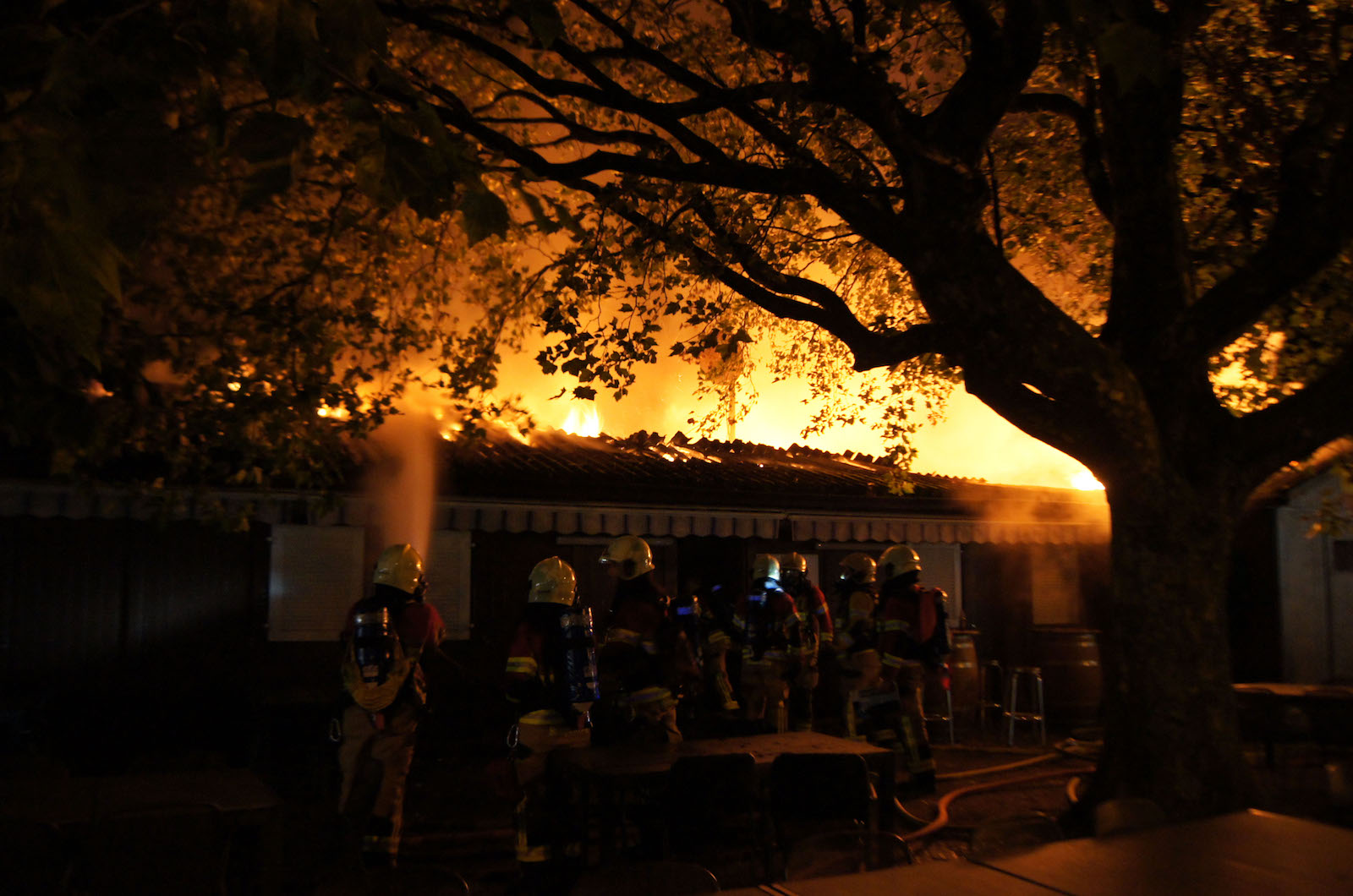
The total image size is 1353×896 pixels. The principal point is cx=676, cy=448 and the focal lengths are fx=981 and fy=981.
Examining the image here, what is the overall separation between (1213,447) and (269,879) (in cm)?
630

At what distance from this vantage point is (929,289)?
662 centimetres

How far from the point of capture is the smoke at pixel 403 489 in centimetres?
964

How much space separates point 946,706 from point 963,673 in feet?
1.60

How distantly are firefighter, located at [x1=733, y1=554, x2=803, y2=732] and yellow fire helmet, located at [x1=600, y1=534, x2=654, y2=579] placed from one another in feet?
11.7

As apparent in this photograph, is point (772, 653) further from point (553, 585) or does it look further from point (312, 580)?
point (312, 580)

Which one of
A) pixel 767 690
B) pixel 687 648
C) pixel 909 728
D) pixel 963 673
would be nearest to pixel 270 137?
pixel 687 648

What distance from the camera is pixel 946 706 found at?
12695mm

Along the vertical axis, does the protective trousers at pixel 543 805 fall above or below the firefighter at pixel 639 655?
below

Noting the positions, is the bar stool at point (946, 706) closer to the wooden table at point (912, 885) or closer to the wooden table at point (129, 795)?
the wooden table at point (912, 885)

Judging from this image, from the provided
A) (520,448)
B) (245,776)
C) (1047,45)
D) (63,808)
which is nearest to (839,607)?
(520,448)

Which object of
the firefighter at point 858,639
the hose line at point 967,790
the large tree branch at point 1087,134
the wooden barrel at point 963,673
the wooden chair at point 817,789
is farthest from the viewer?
the wooden barrel at point 963,673

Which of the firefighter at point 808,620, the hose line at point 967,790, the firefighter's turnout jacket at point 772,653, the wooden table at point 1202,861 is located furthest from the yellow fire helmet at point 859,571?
the wooden table at point 1202,861

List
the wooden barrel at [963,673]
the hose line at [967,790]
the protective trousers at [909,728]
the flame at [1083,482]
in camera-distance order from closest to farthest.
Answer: the hose line at [967,790] → the protective trousers at [909,728] → the wooden barrel at [963,673] → the flame at [1083,482]

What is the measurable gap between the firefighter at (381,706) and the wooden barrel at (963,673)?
7968 mm
